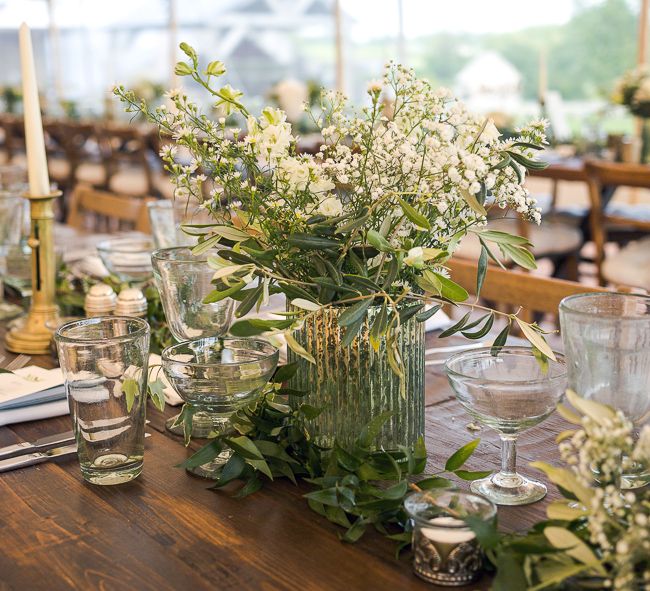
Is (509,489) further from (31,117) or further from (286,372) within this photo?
(31,117)

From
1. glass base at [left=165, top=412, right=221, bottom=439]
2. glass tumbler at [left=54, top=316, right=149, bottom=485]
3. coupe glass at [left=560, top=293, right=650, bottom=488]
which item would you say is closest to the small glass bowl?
glass base at [left=165, top=412, right=221, bottom=439]

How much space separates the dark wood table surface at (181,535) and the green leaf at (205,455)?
Answer: 28 millimetres

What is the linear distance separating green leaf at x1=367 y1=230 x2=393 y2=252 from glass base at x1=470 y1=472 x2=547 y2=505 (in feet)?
0.93

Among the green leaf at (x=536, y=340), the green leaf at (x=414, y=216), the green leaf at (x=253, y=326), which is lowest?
the green leaf at (x=536, y=340)

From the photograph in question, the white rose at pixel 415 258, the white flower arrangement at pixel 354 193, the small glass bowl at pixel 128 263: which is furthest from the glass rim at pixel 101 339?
the small glass bowl at pixel 128 263

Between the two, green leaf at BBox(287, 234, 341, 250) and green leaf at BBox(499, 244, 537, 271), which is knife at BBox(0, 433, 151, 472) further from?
green leaf at BBox(499, 244, 537, 271)

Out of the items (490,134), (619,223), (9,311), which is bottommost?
(619,223)

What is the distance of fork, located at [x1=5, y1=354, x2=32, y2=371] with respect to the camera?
4.99 ft

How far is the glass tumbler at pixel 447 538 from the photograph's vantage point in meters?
0.81

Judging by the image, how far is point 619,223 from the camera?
3.74 m

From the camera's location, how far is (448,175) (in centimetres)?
97

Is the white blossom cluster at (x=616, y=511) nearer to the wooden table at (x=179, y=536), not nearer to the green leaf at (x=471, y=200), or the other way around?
the wooden table at (x=179, y=536)

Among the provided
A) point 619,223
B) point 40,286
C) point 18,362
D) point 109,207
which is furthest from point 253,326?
point 619,223

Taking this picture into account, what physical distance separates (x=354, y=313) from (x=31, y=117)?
90cm
